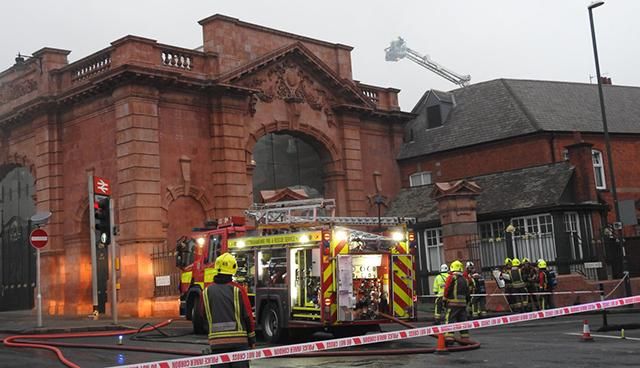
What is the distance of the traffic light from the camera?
20016 mm

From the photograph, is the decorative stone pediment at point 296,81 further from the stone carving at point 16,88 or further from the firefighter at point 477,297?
the firefighter at point 477,297

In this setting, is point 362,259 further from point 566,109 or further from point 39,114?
point 566,109

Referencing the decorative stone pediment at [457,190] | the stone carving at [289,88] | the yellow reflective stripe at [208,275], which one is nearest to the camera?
the yellow reflective stripe at [208,275]

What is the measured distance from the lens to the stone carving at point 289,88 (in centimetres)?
3155

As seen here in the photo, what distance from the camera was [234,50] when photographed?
30953 mm

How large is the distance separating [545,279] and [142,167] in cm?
1407

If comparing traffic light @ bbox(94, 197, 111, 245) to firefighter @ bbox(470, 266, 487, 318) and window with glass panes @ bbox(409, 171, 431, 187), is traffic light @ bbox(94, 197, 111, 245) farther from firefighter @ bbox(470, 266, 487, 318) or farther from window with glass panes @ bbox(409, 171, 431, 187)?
window with glass panes @ bbox(409, 171, 431, 187)

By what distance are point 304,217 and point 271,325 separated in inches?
120

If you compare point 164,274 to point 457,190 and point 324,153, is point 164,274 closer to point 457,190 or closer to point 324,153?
point 324,153

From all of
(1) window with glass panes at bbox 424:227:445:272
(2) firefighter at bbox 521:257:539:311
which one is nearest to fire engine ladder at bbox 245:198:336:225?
(2) firefighter at bbox 521:257:539:311

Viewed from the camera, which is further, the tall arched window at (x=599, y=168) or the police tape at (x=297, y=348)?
the tall arched window at (x=599, y=168)

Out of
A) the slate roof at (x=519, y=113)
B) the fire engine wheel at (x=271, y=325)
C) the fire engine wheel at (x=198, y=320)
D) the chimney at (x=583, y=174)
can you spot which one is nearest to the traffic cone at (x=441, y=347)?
the fire engine wheel at (x=271, y=325)

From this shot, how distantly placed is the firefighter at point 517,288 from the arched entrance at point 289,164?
11.8 meters

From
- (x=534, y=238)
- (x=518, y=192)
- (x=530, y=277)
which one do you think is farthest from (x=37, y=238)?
(x=518, y=192)
